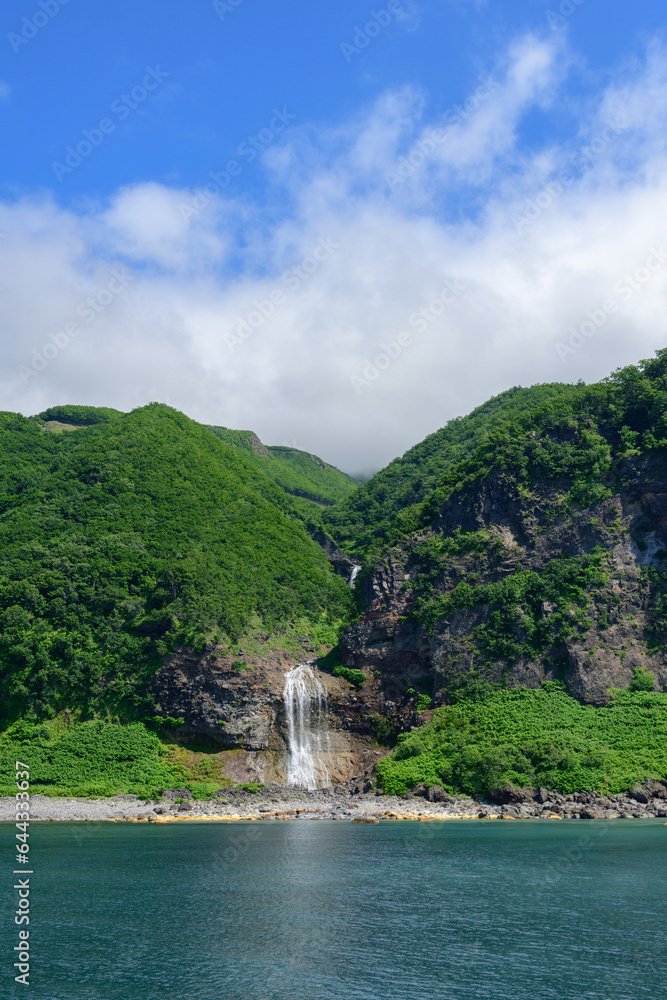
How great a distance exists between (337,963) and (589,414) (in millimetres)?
84162

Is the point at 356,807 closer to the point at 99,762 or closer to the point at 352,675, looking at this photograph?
the point at 352,675

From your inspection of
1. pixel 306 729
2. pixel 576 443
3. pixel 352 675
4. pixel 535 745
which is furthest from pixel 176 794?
pixel 576 443

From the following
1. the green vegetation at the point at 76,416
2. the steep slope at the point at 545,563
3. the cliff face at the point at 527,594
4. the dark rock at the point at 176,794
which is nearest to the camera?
the dark rock at the point at 176,794

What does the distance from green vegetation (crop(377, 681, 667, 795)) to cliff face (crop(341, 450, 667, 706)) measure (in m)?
3.36

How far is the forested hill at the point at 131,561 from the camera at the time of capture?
8256 cm

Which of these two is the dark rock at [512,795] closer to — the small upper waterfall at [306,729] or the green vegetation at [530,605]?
the green vegetation at [530,605]

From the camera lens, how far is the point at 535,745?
227 ft

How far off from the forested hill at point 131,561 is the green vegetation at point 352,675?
34.9 ft

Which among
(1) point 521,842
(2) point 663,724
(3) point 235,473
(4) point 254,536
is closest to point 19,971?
(1) point 521,842

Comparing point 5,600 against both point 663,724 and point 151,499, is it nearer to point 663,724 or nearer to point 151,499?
point 151,499

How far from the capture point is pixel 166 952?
26.3 metres

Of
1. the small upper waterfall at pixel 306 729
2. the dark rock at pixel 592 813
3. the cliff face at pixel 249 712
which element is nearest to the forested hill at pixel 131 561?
the cliff face at pixel 249 712

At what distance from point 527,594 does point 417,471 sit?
65.0 m

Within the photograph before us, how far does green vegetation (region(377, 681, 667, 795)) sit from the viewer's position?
218 feet
